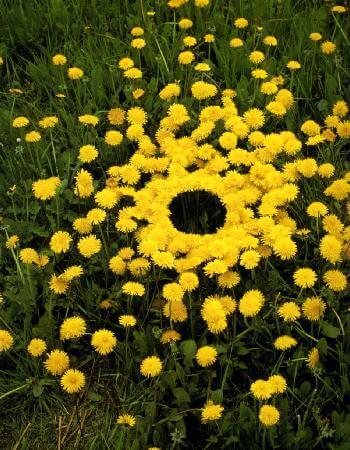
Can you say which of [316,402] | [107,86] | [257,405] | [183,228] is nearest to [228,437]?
[257,405]

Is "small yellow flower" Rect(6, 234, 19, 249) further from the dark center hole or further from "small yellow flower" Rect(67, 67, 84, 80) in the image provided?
"small yellow flower" Rect(67, 67, 84, 80)

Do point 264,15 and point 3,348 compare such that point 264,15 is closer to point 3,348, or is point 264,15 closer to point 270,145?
point 270,145

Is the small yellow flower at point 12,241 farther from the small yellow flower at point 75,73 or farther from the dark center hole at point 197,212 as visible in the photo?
the small yellow flower at point 75,73

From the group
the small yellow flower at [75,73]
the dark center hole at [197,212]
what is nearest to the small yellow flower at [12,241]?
the dark center hole at [197,212]

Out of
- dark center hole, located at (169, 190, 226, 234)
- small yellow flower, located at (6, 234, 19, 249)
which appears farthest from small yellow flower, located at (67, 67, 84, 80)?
small yellow flower, located at (6, 234, 19, 249)

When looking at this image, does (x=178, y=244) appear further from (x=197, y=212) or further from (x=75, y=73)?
(x=75, y=73)
